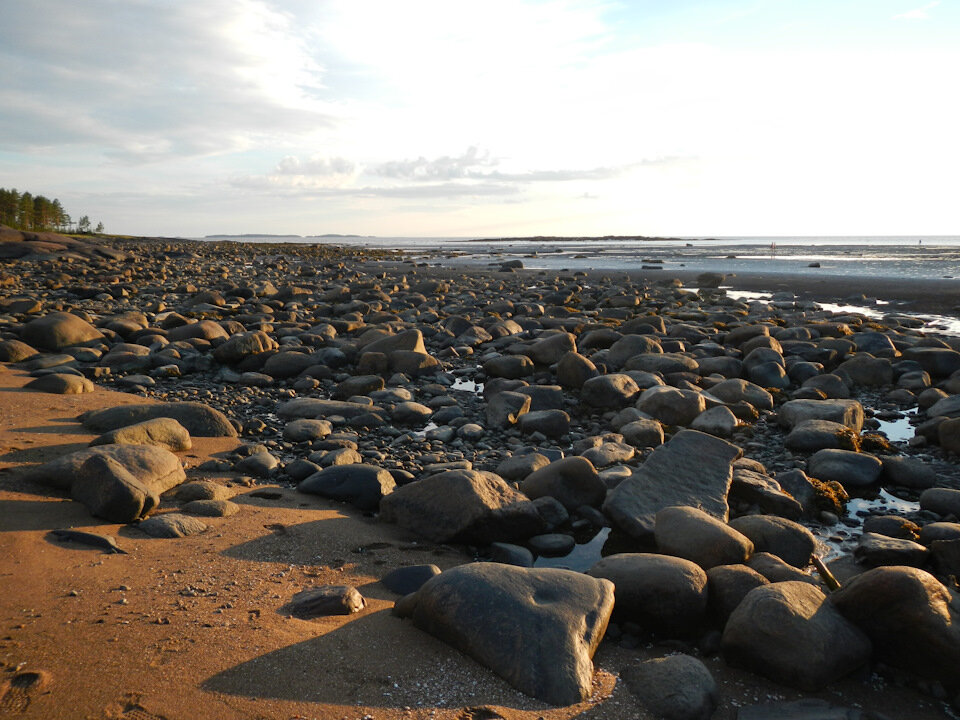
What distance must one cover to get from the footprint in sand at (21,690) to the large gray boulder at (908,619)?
12.8 ft

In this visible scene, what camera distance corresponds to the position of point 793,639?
312 cm

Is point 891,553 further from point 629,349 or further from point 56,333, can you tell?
point 56,333

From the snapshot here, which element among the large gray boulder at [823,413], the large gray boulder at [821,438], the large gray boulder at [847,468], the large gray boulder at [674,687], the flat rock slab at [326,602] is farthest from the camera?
the large gray boulder at [823,413]

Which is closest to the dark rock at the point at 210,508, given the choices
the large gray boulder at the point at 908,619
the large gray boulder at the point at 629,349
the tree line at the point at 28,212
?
the large gray boulder at the point at 908,619

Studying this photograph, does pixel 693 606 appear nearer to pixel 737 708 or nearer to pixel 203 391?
pixel 737 708

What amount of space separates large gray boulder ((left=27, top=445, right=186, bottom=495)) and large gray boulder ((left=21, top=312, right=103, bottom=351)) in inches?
257

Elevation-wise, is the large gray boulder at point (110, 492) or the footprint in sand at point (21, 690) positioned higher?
the large gray boulder at point (110, 492)

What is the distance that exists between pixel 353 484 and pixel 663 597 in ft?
8.96

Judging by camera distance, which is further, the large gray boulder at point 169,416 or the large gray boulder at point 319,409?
the large gray boulder at point 319,409

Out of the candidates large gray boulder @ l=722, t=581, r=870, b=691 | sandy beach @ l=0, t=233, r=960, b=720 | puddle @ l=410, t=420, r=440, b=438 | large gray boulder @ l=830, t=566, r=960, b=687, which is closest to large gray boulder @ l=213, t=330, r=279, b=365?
sandy beach @ l=0, t=233, r=960, b=720

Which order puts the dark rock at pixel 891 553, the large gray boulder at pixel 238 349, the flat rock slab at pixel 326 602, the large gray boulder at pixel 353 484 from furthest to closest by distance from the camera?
the large gray boulder at pixel 238 349, the large gray boulder at pixel 353 484, the dark rock at pixel 891 553, the flat rock slab at pixel 326 602

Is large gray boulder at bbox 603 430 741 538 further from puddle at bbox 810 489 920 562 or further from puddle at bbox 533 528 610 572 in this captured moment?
puddle at bbox 810 489 920 562

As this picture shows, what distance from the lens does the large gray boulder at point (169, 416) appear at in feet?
19.4

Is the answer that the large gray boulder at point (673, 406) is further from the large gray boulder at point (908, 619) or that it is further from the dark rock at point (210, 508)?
the dark rock at point (210, 508)
